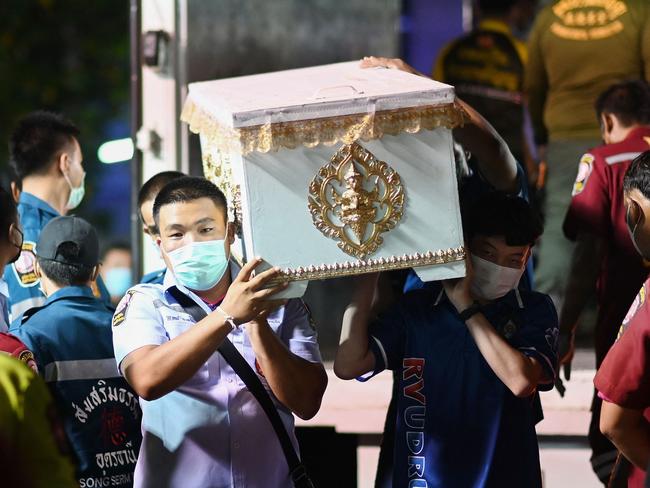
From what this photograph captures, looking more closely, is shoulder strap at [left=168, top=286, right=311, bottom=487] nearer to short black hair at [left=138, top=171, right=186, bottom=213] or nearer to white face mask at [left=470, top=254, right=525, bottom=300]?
white face mask at [left=470, top=254, right=525, bottom=300]

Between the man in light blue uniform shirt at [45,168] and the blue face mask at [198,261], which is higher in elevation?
the blue face mask at [198,261]

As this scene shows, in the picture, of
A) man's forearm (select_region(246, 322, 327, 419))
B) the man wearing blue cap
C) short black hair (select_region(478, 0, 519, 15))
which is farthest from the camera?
short black hair (select_region(478, 0, 519, 15))

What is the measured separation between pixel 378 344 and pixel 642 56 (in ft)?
11.1

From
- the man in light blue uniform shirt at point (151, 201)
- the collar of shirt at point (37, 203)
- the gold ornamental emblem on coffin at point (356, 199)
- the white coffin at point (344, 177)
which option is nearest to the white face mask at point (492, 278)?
the white coffin at point (344, 177)

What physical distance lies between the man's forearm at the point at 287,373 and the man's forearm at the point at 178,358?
128mm

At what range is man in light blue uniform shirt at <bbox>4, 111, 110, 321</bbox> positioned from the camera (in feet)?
18.5

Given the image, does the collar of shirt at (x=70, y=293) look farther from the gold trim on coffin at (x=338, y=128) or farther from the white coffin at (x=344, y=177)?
the gold trim on coffin at (x=338, y=128)

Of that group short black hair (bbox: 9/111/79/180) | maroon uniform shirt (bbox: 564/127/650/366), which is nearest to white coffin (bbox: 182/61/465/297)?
maroon uniform shirt (bbox: 564/127/650/366)

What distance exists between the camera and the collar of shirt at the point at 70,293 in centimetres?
465

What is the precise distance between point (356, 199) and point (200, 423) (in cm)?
83

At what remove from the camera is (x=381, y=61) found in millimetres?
4461

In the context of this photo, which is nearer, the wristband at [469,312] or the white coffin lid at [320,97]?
the white coffin lid at [320,97]

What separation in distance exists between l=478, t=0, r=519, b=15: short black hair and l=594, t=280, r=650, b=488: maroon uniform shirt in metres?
4.02

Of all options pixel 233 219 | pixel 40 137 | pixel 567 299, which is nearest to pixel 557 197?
pixel 567 299
